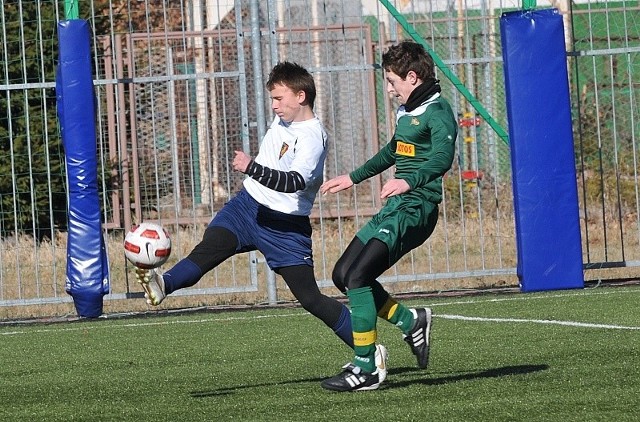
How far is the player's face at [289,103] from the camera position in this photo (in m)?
6.89

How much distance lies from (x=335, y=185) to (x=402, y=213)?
343 millimetres

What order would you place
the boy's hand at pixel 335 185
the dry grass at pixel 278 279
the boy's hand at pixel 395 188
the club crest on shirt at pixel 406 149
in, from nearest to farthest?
the boy's hand at pixel 395 188, the boy's hand at pixel 335 185, the club crest on shirt at pixel 406 149, the dry grass at pixel 278 279

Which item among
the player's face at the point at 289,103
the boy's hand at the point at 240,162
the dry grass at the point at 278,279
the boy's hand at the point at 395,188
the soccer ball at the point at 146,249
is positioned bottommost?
the dry grass at the point at 278,279

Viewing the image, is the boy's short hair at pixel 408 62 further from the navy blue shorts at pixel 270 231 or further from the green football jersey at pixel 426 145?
the navy blue shorts at pixel 270 231

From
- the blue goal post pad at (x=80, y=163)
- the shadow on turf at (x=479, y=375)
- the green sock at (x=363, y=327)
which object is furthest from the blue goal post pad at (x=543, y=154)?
the green sock at (x=363, y=327)

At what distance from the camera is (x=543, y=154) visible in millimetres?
11391

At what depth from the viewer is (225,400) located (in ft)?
20.0

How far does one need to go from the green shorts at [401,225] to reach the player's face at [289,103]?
0.74m

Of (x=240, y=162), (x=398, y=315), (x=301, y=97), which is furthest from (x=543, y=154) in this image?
(x=240, y=162)

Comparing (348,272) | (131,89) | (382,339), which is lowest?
(382,339)

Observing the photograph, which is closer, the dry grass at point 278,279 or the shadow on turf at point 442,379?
the shadow on turf at point 442,379

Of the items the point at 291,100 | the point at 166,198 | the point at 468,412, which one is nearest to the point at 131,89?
the point at 166,198

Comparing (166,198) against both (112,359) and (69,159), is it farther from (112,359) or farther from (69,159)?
(112,359)

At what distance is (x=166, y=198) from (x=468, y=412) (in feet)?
25.4
